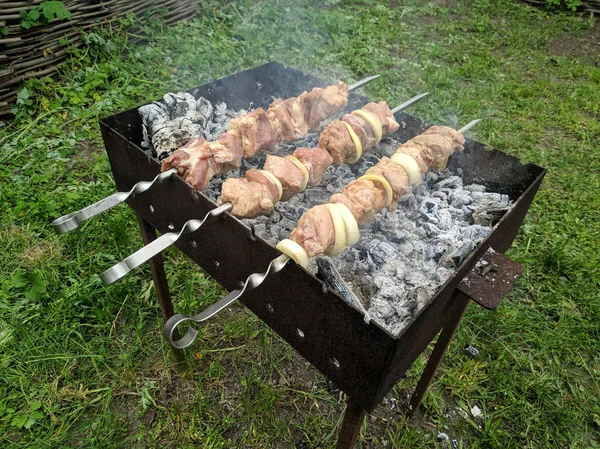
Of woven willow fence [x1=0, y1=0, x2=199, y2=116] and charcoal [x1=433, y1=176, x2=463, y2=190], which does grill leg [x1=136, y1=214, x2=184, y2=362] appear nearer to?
charcoal [x1=433, y1=176, x2=463, y2=190]

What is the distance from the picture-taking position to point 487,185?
233cm

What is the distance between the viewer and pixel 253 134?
2.22 metres

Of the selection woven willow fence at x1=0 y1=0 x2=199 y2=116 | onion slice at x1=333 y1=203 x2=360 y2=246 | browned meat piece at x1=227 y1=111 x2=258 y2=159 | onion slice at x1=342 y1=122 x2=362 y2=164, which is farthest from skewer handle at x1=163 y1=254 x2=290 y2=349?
woven willow fence at x1=0 y1=0 x2=199 y2=116

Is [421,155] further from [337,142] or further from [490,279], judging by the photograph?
[490,279]

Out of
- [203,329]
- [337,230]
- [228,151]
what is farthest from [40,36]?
[337,230]

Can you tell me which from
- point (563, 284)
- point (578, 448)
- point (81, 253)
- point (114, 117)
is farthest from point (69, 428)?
point (563, 284)

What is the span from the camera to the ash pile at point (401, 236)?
1725 mm

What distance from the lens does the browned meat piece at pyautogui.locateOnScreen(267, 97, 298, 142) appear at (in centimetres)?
238

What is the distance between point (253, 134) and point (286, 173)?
1.19ft

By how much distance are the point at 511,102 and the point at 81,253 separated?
5.46m

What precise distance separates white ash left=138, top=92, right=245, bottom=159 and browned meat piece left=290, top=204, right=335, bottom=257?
925mm

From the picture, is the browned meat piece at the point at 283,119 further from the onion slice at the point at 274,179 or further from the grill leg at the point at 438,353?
the grill leg at the point at 438,353

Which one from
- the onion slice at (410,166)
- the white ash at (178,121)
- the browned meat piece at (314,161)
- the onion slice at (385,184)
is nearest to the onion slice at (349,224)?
the onion slice at (385,184)

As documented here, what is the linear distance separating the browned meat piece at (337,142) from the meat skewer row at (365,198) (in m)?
0.22
